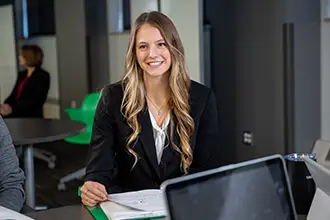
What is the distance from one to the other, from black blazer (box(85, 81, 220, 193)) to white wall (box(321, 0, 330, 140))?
2.23 metres

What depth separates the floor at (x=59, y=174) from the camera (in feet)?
14.4

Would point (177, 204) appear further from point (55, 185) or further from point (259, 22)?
point (55, 185)

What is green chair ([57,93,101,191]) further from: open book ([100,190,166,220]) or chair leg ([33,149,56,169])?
open book ([100,190,166,220])

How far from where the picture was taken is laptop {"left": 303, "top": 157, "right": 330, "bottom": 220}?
117 cm

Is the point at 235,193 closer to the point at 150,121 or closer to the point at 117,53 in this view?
the point at 150,121

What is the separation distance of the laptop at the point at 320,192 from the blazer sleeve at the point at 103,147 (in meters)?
0.80

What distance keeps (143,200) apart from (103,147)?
0.38 meters

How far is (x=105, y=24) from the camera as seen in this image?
247 inches

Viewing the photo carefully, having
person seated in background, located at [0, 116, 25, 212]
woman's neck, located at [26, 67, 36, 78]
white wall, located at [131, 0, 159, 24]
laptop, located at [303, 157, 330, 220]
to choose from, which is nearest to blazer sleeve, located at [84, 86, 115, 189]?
person seated in background, located at [0, 116, 25, 212]

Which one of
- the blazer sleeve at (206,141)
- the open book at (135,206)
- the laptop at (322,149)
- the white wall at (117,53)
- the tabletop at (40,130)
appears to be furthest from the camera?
the white wall at (117,53)

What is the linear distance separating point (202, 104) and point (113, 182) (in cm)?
43

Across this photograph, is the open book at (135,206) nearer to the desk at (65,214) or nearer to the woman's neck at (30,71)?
the desk at (65,214)

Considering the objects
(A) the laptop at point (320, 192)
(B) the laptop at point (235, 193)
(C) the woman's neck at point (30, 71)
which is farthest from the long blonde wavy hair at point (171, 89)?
(C) the woman's neck at point (30, 71)

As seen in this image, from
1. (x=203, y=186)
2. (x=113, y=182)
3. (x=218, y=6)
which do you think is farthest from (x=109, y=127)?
(x=218, y=6)
